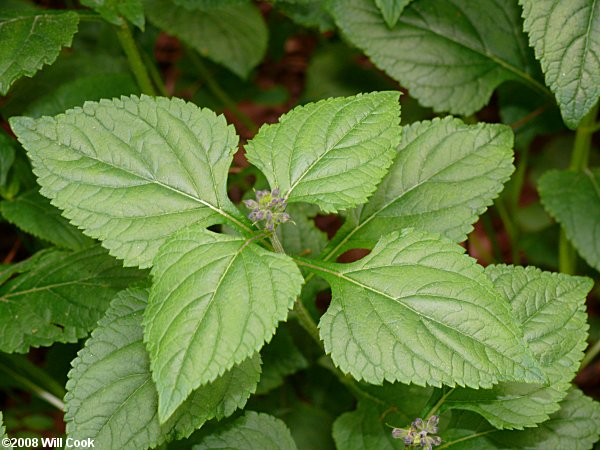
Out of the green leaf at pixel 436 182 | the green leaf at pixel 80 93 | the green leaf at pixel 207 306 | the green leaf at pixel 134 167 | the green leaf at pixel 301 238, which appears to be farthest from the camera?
the green leaf at pixel 80 93

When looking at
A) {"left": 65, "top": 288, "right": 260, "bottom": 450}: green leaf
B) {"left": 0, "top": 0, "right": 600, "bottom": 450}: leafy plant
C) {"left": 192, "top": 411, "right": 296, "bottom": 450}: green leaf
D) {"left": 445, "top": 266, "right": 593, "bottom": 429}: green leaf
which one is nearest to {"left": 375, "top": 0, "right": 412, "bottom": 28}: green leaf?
{"left": 0, "top": 0, "right": 600, "bottom": 450}: leafy plant

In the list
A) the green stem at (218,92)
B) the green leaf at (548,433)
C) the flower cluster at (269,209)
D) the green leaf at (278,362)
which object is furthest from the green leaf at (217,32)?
the green leaf at (548,433)

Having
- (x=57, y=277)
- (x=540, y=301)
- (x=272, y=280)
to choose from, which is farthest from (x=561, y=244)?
(x=57, y=277)

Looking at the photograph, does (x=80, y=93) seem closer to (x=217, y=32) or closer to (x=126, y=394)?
(x=217, y=32)

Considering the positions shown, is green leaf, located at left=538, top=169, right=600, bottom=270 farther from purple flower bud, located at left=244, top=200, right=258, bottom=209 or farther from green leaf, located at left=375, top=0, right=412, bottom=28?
purple flower bud, located at left=244, top=200, right=258, bottom=209

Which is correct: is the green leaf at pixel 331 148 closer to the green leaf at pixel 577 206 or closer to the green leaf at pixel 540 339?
the green leaf at pixel 540 339
